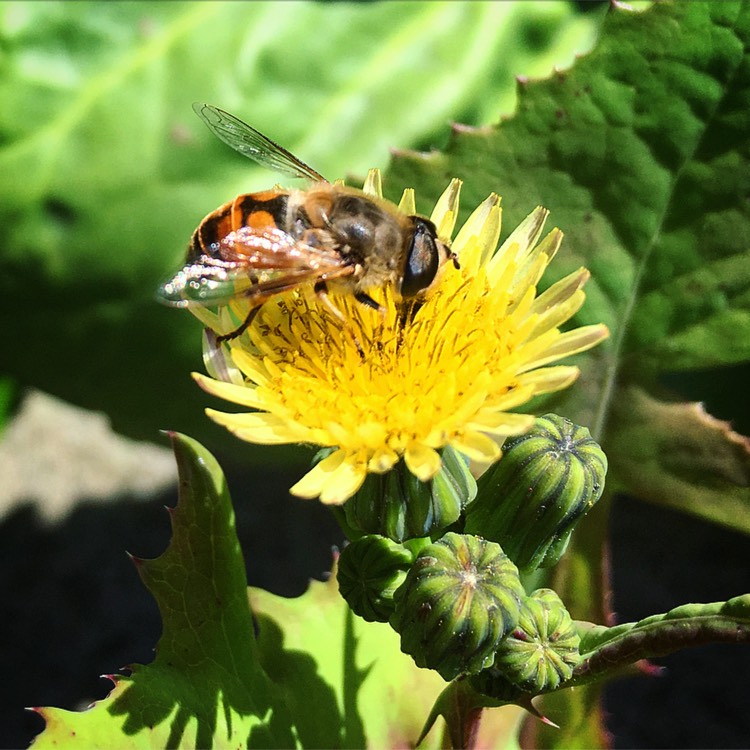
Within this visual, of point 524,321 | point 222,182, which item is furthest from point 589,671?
point 222,182

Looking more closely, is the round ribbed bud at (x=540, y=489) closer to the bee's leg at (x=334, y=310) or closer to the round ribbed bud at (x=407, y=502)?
the round ribbed bud at (x=407, y=502)

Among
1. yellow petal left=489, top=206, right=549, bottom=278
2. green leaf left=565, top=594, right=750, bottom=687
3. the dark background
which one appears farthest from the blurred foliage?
green leaf left=565, top=594, right=750, bottom=687

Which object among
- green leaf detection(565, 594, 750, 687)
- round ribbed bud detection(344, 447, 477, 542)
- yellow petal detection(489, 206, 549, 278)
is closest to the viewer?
green leaf detection(565, 594, 750, 687)

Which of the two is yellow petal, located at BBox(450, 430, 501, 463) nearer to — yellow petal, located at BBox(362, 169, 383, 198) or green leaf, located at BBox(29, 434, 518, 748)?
green leaf, located at BBox(29, 434, 518, 748)

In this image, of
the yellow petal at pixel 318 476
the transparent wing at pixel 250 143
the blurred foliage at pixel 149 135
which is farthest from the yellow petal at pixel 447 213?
the blurred foliage at pixel 149 135

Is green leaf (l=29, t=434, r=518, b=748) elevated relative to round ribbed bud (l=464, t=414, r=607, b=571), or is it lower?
lower

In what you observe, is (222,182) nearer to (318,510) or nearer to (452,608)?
(318,510)
